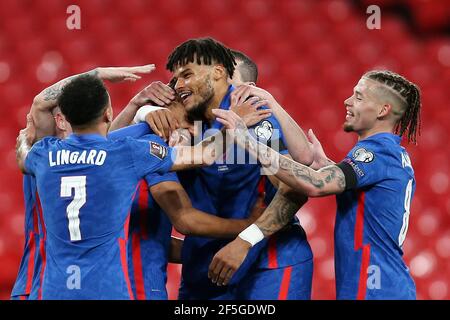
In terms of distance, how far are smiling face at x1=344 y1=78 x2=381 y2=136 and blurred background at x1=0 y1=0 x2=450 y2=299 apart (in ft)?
8.18

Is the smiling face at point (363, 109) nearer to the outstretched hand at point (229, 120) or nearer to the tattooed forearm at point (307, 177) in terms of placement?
the tattooed forearm at point (307, 177)

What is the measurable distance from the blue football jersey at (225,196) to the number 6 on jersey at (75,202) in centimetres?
54

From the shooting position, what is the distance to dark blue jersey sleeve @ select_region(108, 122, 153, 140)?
2529mm

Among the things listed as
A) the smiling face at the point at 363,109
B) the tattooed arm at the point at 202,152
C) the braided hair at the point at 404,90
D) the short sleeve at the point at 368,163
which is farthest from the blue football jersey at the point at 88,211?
the braided hair at the point at 404,90

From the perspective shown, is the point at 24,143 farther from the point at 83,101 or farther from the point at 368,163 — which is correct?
the point at 368,163

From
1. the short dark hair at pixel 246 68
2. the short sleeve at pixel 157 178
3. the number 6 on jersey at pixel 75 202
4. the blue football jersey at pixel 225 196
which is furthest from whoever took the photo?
the short dark hair at pixel 246 68

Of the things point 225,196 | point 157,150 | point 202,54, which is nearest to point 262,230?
point 225,196

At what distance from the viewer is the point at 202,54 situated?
268 cm

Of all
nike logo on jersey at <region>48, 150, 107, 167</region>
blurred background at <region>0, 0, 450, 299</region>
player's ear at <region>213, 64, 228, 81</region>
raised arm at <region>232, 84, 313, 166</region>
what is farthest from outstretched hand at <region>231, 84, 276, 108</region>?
blurred background at <region>0, 0, 450, 299</region>

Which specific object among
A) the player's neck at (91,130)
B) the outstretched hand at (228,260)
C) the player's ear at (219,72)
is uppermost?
the player's ear at (219,72)

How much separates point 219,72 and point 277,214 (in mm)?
542

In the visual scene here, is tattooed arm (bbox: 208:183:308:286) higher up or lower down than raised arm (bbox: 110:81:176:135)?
lower down

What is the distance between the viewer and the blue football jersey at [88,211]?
7.12 ft

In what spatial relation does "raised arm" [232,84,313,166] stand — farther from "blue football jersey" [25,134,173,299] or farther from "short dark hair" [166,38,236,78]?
"blue football jersey" [25,134,173,299]
